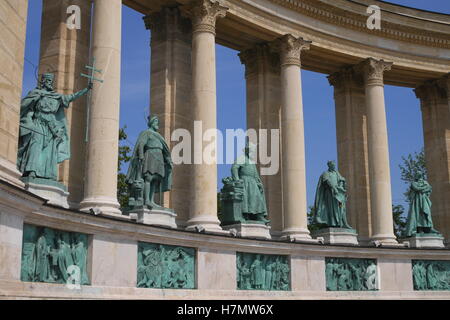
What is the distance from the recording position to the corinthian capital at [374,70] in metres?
69.2

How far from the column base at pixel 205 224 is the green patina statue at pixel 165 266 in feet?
9.85

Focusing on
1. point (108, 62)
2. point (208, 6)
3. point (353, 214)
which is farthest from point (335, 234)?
point (108, 62)

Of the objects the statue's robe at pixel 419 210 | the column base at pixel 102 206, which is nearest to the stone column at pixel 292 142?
the statue's robe at pixel 419 210

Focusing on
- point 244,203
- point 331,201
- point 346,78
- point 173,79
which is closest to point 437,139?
point 346,78

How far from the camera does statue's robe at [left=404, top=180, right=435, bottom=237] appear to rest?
220 feet

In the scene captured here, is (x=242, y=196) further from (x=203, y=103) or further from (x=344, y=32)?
(x=344, y=32)

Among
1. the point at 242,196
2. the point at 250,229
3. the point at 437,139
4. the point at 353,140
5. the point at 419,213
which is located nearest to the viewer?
the point at 250,229

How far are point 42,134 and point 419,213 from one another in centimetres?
4345

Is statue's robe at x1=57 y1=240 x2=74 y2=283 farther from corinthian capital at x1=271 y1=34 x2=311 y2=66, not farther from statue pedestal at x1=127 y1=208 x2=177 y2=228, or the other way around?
corinthian capital at x1=271 y1=34 x2=311 y2=66

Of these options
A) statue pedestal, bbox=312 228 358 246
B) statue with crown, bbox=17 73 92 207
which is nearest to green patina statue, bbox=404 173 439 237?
statue pedestal, bbox=312 228 358 246

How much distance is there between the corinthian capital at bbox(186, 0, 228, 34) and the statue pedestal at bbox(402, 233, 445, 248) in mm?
29854

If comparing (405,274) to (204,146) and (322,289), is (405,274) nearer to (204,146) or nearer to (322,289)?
(322,289)

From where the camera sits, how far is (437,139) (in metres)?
77.4

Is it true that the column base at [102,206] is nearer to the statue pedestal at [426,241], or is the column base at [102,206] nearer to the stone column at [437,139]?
the statue pedestal at [426,241]
